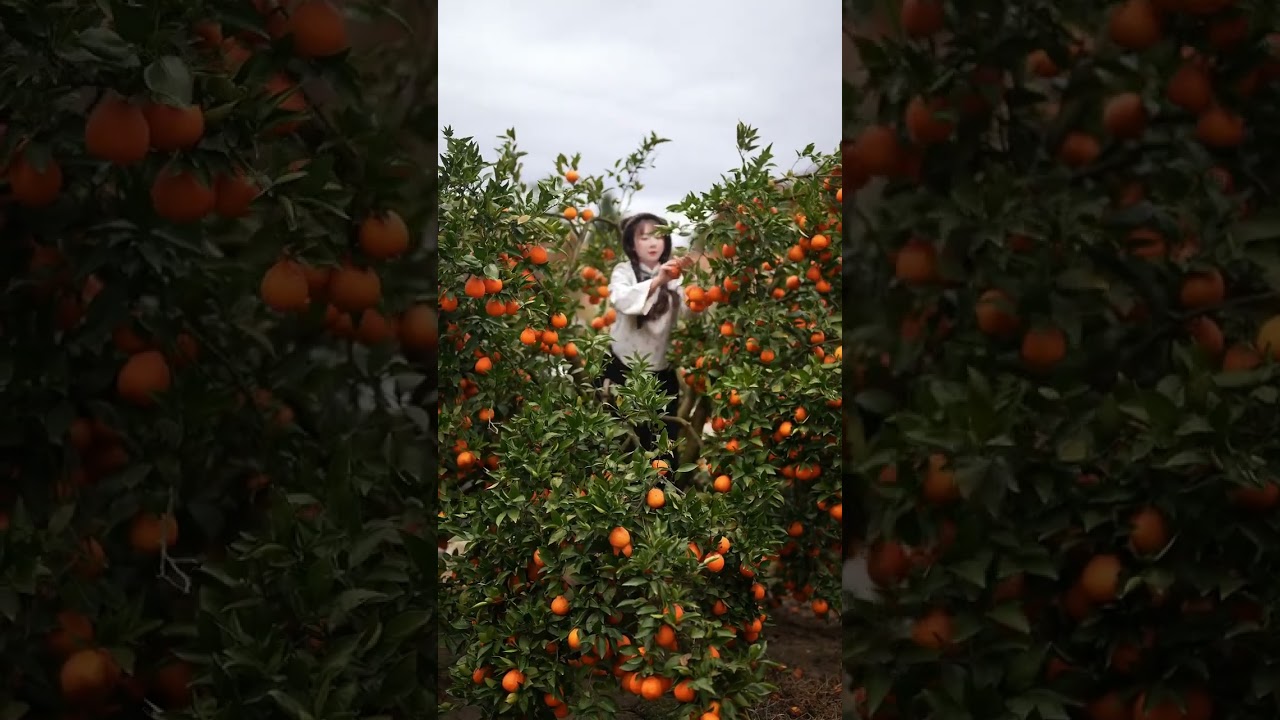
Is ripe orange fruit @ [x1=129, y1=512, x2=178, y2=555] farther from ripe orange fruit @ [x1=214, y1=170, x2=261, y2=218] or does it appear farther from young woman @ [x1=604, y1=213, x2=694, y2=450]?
young woman @ [x1=604, y1=213, x2=694, y2=450]

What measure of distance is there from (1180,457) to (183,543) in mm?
1128

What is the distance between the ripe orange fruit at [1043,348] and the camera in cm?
109

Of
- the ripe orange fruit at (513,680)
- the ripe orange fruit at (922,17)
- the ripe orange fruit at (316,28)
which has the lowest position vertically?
the ripe orange fruit at (513,680)

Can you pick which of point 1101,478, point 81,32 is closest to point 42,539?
point 81,32

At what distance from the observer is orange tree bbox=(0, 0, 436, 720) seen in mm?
1038

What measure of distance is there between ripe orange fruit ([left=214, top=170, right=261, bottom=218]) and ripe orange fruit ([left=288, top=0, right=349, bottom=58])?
0.17 meters

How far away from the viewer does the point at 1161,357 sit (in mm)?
1107

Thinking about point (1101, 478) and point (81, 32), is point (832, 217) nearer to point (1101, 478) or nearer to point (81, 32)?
point (1101, 478)

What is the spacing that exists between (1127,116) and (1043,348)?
0.29 m

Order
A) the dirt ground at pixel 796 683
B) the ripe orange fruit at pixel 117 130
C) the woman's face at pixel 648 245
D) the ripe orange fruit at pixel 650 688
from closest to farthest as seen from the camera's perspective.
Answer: the ripe orange fruit at pixel 117 130
the ripe orange fruit at pixel 650 688
the dirt ground at pixel 796 683
the woman's face at pixel 648 245

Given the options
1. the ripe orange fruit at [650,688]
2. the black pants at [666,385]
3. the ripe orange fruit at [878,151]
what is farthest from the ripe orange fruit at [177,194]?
the black pants at [666,385]

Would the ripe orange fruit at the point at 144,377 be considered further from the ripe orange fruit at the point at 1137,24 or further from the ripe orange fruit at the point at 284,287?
the ripe orange fruit at the point at 1137,24

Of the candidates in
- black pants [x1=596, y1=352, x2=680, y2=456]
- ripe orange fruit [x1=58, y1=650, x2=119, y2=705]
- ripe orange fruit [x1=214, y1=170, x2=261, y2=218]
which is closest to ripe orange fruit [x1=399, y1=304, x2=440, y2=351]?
ripe orange fruit [x1=214, y1=170, x2=261, y2=218]

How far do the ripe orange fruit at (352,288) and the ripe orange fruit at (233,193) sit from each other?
0.42 ft
